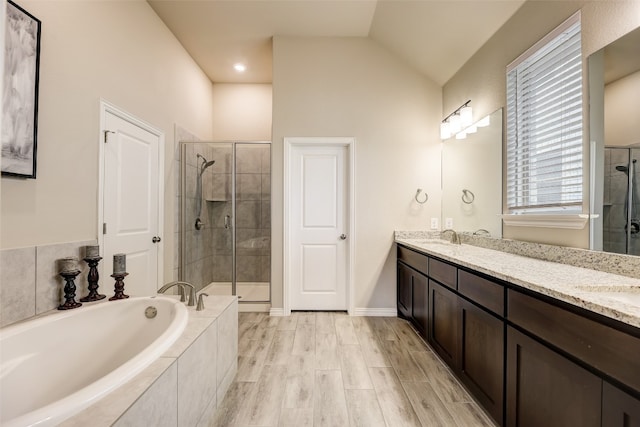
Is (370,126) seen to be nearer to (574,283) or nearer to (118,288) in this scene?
(574,283)

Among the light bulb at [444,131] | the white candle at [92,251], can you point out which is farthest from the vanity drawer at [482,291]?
the white candle at [92,251]

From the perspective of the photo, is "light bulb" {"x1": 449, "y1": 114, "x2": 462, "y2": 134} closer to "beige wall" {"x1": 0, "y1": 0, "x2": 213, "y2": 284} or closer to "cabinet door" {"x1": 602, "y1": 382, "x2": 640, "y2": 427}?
"cabinet door" {"x1": 602, "y1": 382, "x2": 640, "y2": 427}

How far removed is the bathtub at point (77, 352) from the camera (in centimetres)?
94

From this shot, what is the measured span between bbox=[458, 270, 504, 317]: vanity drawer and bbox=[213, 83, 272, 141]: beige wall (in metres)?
3.30

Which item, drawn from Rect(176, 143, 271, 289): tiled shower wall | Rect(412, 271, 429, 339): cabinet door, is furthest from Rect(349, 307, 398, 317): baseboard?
Rect(176, 143, 271, 289): tiled shower wall

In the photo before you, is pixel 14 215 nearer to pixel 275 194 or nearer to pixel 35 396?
pixel 35 396

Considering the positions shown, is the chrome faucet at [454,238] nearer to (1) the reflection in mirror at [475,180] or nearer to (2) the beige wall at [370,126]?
(1) the reflection in mirror at [475,180]

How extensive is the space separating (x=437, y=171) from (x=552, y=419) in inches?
97.6

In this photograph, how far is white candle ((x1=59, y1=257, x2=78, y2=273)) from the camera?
1615mm

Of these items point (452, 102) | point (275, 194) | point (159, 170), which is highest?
point (452, 102)

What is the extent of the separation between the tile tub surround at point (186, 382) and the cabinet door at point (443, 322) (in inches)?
58.4

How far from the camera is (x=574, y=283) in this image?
1199 millimetres

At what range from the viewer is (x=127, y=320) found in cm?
169

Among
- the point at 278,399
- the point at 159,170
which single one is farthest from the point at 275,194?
the point at 278,399
